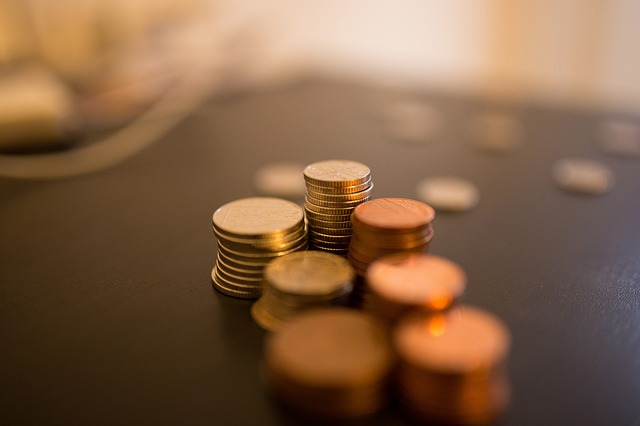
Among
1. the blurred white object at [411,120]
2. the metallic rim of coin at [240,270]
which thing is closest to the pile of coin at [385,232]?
the metallic rim of coin at [240,270]

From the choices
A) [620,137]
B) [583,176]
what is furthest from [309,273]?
[620,137]

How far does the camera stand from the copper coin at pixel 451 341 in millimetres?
458

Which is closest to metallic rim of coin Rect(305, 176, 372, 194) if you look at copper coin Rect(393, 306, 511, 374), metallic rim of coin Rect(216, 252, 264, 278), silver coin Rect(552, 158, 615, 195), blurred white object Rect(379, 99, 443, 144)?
metallic rim of coin Rect(216, 252, 264, 278)

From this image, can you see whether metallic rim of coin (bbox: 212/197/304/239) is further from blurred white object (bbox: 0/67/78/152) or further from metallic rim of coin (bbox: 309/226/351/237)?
blurred white object (bbox: 0/67/78/152)

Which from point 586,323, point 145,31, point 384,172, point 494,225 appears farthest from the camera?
point 145,31

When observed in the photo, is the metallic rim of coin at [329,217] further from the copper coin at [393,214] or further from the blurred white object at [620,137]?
the blurred white object at [620,137]

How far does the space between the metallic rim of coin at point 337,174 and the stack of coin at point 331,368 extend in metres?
0.21

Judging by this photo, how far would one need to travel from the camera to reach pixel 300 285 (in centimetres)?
59

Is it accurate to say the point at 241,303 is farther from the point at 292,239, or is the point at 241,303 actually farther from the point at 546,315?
A: the point at 546,315

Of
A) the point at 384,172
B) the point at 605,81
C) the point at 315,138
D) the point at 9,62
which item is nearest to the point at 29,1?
the point at 9,62

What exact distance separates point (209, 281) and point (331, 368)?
29cm

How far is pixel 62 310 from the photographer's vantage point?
667 mm

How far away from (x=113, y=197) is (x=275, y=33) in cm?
186

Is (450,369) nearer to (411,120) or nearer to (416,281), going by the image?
(416,281)
